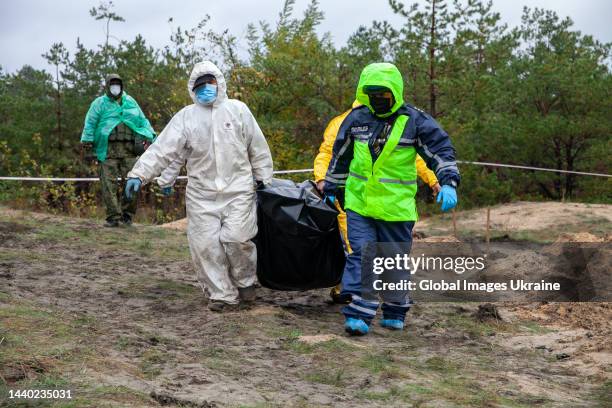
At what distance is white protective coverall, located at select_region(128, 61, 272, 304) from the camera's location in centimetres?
673

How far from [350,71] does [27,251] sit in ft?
29.7

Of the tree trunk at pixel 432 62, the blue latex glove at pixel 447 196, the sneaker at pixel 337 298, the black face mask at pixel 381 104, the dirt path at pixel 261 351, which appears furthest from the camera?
the tree trunk at pixel 432 62

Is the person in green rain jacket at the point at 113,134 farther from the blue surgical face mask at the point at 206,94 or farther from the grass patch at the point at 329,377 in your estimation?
the grass patch at the point at 329,377

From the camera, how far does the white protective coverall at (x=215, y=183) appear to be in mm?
6730

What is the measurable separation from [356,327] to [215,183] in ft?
4.85

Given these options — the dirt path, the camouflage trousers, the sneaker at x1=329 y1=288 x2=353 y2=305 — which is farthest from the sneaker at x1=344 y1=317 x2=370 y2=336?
the camouflage trousers

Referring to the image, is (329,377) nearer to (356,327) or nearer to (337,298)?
(356,327)

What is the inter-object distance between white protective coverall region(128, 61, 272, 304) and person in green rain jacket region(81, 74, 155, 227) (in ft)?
16.1

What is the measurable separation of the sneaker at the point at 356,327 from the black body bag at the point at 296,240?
728mm

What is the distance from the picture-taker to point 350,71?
56.1ft

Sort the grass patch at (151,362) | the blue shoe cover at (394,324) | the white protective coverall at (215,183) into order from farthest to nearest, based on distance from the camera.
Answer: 1. the white protective coverall at (215,183)
2. the blue shoe cover at (394,324)
3. the grass patch at (151,362)

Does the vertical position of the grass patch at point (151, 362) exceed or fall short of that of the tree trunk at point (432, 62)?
it falls short

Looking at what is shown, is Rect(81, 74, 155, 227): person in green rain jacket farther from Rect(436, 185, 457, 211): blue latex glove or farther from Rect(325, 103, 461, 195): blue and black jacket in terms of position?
Rect(436, 185, 457, 211): blue latex glove

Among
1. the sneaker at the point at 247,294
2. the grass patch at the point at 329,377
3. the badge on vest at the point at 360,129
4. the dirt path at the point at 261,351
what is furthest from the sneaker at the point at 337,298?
the grass patch at the point at 329,377
